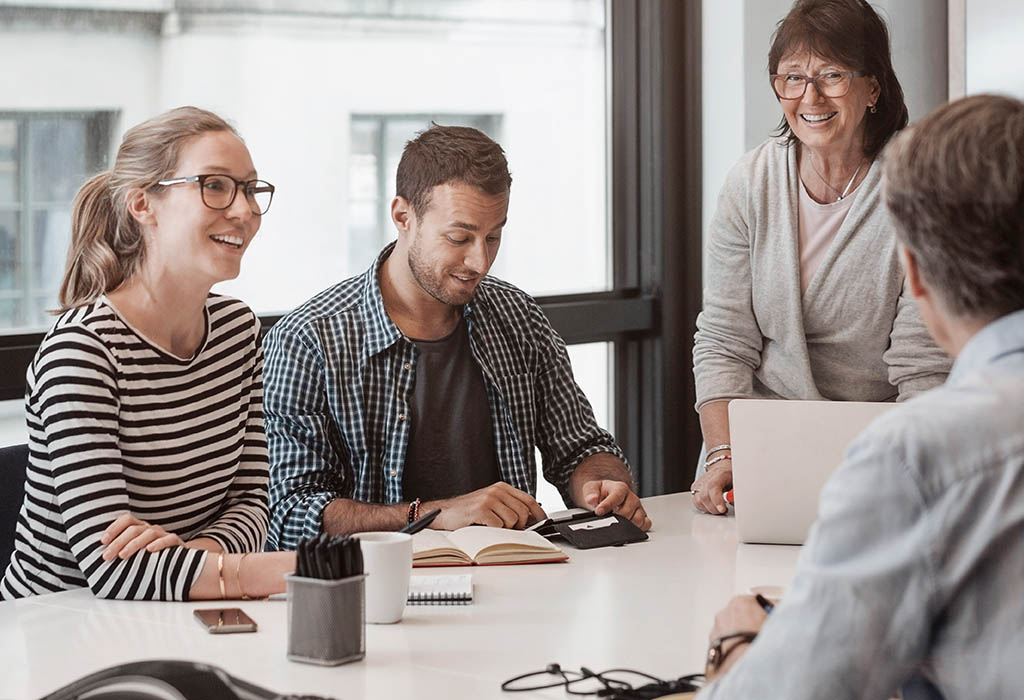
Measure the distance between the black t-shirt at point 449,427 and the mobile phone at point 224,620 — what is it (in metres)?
0.72

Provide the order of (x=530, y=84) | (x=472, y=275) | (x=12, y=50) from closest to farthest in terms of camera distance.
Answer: (x=472, y=275)
(x=12, y=50)
(x=530, y=84)

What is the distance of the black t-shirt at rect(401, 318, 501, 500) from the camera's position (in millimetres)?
2318

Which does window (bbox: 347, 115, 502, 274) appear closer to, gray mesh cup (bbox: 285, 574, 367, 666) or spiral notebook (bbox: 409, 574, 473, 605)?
spiral notebook (bbox: 409, 574, 473, 605)

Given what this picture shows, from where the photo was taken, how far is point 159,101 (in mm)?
2842

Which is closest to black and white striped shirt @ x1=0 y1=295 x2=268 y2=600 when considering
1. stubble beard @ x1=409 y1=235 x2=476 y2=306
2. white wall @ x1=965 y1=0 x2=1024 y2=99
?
stubble beard @ x1=409 y1=235 x2=476 y2=306

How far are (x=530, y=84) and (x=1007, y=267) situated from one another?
105 inches

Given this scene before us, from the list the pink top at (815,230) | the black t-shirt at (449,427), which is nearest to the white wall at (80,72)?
the black t-shirt at (449,427)

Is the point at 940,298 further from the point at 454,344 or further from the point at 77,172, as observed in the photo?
the point at 77,172

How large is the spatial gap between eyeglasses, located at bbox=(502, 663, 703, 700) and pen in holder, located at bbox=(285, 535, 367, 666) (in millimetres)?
201

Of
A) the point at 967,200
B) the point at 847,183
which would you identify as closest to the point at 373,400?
the point at 847,183

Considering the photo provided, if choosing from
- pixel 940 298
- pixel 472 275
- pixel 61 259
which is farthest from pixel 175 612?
pixel 61 259

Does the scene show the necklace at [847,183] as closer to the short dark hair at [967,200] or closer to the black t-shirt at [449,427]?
the black t-shirt at [449,427]

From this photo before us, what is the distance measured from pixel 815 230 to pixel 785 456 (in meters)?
0.64

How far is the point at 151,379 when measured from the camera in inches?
74.6
